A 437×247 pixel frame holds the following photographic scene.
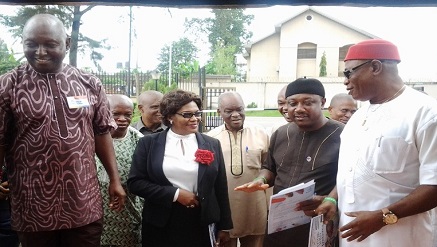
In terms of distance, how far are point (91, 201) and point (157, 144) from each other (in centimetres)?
84

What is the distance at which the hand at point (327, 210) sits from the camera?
2471 millimetres

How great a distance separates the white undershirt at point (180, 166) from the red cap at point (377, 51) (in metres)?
1.36

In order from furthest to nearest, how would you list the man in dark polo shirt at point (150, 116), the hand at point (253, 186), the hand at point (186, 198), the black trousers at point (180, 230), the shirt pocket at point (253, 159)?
the man in dark polo shirt at point (150, 116), the shirt pocket at point (253, 159), the black trousers at point (180, 230), the hand at point (186, 198), the hand at point (253, 186)

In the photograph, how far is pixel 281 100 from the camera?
4.54 metres

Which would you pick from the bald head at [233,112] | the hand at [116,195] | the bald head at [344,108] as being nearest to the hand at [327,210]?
the hand at [116,195]

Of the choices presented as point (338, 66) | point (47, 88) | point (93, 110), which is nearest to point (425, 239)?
point (93, 110)

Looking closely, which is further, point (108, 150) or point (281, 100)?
point (281, 100)

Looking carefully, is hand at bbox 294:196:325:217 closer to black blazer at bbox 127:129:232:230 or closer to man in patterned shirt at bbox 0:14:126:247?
black blazer at bbox 127:129:232:230

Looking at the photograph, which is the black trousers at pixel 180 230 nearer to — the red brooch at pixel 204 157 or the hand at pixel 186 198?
the hand at pixel 186 198

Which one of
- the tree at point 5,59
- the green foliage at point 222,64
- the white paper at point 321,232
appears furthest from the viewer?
the green foliage at point 222,64

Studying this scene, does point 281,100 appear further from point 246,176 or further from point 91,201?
point 91,201

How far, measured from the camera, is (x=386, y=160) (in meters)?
2.19

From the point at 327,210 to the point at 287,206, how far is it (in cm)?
24

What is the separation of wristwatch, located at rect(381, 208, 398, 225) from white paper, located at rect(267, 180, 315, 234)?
0.49 meters
